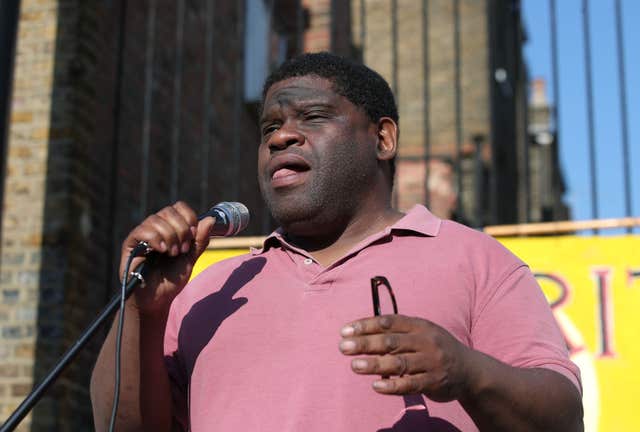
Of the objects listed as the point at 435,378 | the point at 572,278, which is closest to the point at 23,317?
the point at 572,278

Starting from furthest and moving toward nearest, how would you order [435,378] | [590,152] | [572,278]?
1. [590,152]
2. [572,278]
3. [435,378]

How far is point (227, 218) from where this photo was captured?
2.24m

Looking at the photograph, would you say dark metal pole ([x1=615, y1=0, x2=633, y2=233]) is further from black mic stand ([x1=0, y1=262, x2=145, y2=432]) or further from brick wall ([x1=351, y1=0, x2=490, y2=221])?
brick wall ([x1=351, y1=0, x2=490, y2=221])

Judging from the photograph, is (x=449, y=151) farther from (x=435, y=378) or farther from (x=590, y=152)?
(x=435, y=378)

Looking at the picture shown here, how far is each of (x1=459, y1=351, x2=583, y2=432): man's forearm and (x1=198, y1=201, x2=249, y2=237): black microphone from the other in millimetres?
675

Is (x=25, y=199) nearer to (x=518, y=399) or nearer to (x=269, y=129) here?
(x=269, y=129)

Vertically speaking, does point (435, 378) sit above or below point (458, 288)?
below

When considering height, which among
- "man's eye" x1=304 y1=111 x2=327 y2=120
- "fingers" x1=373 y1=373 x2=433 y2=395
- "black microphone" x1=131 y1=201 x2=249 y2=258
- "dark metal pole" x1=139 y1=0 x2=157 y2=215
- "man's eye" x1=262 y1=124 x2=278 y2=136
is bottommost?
"fingers" x1=373 y1=373 x2=433 y2=395

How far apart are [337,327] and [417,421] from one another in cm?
27

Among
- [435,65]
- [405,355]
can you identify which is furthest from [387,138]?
[435,65]

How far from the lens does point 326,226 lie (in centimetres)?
252

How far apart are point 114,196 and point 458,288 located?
3.25m

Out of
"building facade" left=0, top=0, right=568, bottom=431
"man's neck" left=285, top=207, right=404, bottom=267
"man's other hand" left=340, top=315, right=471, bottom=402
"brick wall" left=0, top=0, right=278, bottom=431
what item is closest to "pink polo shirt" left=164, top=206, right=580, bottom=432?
"man's neck" left=285, top=207, right=404, bottom=267

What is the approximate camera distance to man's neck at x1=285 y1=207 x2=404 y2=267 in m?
2.53
